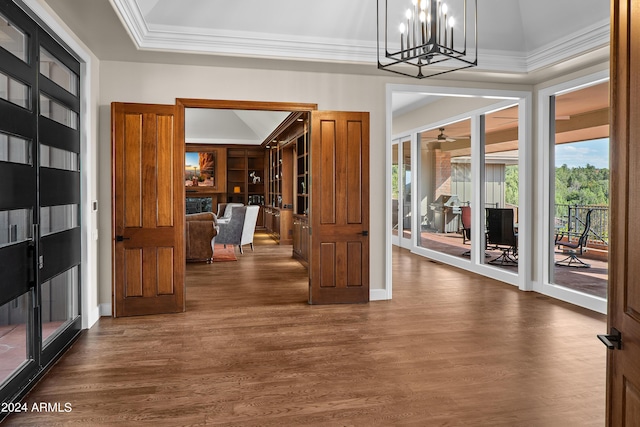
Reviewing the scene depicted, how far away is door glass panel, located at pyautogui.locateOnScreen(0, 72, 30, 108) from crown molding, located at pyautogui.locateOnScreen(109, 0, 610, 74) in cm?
145

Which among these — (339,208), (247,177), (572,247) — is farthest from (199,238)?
(247,177)

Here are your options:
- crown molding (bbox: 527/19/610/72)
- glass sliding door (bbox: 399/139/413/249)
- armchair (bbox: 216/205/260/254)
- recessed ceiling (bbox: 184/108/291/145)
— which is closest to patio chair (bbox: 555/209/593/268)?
crown molding (bbox: 527/19/610/72)

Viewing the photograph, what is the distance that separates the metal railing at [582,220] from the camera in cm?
512

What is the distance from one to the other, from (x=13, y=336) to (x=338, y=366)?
6.94ft

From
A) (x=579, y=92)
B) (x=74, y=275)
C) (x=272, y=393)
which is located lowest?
(x=272, y=393)

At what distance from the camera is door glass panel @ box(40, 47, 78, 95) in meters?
3.30

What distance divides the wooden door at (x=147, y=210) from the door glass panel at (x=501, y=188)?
14.8ft

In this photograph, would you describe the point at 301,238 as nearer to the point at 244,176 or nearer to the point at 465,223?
the point at 465,223

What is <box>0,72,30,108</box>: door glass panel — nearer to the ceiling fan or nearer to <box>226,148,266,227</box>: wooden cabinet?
the ceiling fan

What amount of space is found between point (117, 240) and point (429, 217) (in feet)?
20.4

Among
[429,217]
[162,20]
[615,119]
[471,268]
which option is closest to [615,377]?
[615,119]

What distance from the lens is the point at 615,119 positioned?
1346mm

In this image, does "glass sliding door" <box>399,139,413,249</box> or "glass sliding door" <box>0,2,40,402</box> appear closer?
"glass sliding door" <box>0,2,40,402</box>

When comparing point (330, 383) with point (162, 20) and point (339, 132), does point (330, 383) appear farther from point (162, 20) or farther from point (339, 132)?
point (162, 20)
